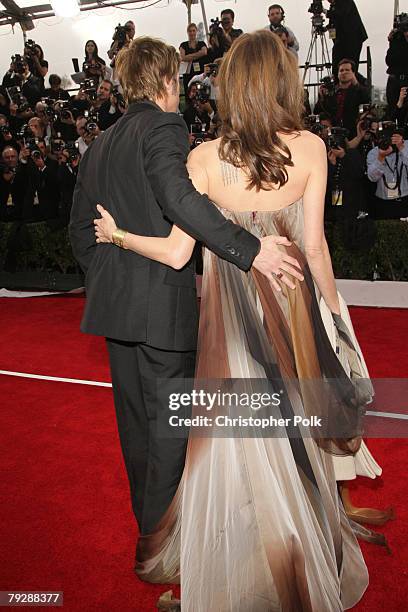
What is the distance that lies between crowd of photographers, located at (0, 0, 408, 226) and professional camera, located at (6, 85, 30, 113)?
0.02m

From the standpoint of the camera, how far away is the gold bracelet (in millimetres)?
1928

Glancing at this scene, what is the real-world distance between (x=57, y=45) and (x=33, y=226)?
4.44 meters

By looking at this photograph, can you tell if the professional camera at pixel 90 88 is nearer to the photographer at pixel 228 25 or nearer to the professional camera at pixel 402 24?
the photographer at pixel 228 25

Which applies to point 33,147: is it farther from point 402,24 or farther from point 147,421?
point 147,421

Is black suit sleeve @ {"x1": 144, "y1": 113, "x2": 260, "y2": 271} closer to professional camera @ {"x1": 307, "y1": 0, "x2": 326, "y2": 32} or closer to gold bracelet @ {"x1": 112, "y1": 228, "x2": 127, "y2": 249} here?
gold bracelet @ {"x1": 112, "y1": 228, "x2": 127, "y2": 249}

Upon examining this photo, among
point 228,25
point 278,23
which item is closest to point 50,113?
point 228,25

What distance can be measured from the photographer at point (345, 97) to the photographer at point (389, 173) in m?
0.68

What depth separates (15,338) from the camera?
5.70 meters

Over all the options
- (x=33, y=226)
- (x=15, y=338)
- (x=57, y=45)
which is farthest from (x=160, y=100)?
(x=57, y=45)

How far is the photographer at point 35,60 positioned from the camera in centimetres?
1040

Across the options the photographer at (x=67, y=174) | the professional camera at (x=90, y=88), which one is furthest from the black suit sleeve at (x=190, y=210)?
the professional camera at (x=90, y=88)

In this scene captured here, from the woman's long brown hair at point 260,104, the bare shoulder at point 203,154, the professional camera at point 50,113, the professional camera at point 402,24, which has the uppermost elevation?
the woman's long brown hair at point 260,104

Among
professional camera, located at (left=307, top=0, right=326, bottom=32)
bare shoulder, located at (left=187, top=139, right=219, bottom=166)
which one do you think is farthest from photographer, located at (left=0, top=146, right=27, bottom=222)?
bare shoulder, located at (left=187, top=139, right=219, bottom=166)

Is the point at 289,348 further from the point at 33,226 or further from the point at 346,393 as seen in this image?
the point at 33,226
